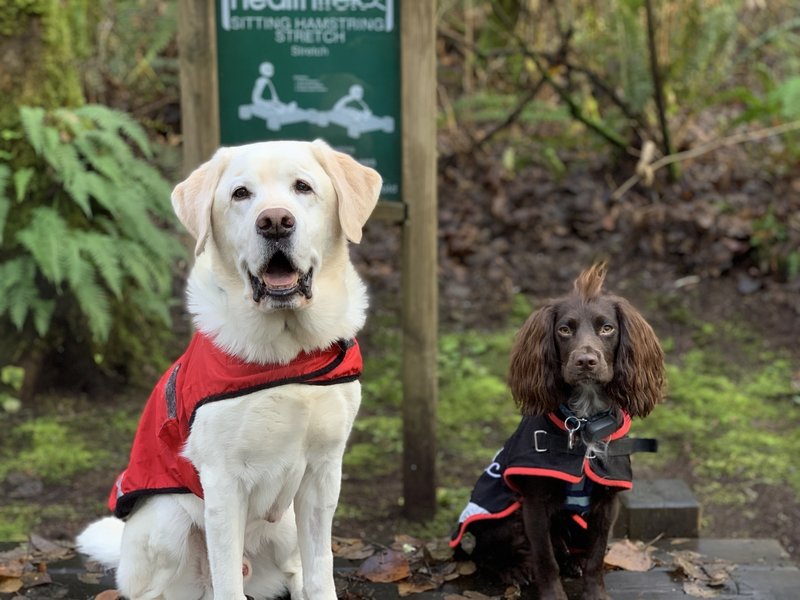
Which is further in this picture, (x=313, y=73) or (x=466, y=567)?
(x=313, y=73)

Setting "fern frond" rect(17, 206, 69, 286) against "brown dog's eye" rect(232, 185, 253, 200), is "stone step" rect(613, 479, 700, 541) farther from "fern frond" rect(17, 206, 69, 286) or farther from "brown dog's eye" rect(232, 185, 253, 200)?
"fern frond" rect(17, 206, 69, 286)

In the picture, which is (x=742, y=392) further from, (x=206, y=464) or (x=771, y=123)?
(x=206, y=464)

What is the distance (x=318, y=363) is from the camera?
3.24 m

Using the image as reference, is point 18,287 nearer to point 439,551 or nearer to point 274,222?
point 439,551

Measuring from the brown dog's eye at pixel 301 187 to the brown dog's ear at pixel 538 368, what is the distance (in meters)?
0.96

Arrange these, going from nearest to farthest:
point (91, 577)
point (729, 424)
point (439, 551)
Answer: point (91, 577)
point (439, 551)
point (729, 424)

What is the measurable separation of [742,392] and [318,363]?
4.46 metres

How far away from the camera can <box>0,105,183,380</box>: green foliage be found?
5.98m

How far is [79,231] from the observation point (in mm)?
6191

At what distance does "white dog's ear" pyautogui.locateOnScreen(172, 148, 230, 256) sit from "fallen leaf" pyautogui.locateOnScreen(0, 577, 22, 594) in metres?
1.73

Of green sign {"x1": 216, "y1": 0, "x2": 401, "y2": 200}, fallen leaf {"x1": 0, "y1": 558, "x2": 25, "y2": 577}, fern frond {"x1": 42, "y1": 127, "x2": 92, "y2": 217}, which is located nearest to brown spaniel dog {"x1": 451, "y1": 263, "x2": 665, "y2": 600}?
green sign {"x1": 216, "y1": 0, "x2": 401, "y2": 200}

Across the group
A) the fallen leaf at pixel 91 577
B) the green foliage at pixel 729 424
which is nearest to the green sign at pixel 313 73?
the fallen leaf at pixel 91 577

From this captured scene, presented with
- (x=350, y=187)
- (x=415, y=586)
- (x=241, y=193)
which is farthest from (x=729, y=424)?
(x=241, y=193)

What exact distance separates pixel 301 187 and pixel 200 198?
327 millimetres
